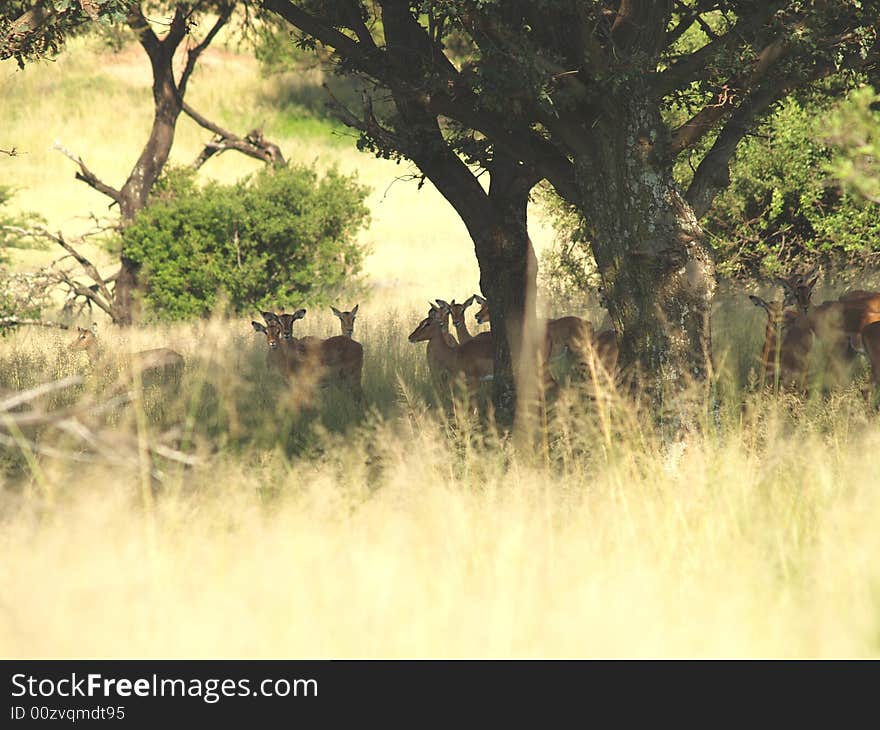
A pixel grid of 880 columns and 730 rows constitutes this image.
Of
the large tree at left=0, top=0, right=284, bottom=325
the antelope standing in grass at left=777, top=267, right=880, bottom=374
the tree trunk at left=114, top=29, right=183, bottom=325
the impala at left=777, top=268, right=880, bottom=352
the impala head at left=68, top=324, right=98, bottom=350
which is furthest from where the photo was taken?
the tree trunk at left=114, top=29, right=183, bottom=325

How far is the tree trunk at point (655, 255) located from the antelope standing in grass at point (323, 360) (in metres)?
3.89

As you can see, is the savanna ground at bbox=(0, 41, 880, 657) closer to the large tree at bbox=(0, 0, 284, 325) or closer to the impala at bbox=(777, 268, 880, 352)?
the impala at bbox=(777, 268, 880, 352)

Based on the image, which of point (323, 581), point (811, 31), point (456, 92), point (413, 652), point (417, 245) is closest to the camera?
point (413, 652)

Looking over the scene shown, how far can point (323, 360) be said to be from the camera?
10.5 m

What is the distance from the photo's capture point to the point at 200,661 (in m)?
3.85

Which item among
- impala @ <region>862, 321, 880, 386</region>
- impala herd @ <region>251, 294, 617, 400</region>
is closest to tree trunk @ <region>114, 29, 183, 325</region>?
impala herd @ <region>251, 294, 617, 400</region>

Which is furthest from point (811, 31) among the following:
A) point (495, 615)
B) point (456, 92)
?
point (495, 615)

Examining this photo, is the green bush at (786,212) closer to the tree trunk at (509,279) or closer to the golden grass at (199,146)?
the tree trunk at (509,279)

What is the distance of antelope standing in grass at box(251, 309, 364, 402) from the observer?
10.4 meters

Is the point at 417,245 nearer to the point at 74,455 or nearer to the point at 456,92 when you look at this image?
the point at 456,92

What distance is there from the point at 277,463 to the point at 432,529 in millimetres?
1435

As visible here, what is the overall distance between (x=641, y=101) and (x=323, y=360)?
468 centimetres

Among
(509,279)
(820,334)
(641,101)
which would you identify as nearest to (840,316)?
(820,334)

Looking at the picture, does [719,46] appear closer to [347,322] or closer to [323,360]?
[323,360]
